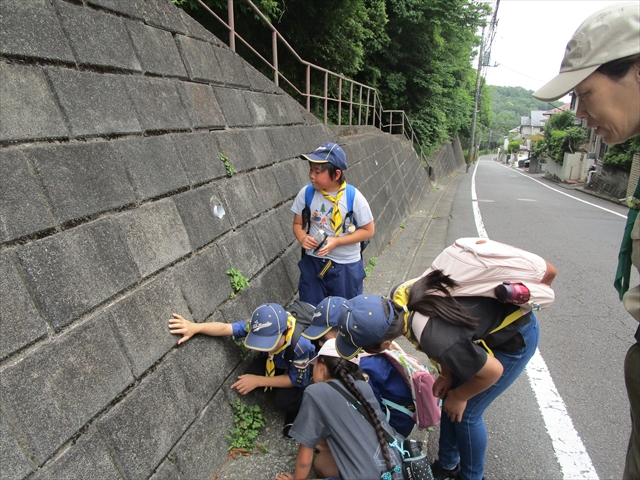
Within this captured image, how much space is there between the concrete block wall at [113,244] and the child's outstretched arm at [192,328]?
51 mm

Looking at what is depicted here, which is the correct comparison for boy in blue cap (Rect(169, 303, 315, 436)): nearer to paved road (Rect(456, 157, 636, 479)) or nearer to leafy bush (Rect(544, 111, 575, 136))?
paved road (Rect(456, 157, 636, 479))

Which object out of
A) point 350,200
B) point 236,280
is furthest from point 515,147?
point 236,280

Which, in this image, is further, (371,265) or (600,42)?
(371,265)

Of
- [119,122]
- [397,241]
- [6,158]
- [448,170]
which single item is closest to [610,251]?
[397,241]

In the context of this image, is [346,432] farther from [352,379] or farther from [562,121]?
[562,121]

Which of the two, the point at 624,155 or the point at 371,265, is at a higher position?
the point at 371,265

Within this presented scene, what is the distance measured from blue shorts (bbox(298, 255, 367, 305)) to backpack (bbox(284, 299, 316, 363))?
0.67 feet

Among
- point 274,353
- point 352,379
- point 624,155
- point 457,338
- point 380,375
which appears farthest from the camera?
point 624,155

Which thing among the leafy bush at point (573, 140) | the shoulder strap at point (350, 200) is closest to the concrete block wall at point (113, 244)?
the shoulder strap at point (350, 200)

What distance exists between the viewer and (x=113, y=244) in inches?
80.3

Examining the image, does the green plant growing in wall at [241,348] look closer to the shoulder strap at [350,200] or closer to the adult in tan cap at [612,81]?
the shoulder strap at [350,200]

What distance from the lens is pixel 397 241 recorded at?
26.0 feet

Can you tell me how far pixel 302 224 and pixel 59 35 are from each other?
6.56ft

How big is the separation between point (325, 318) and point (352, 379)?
0.50 meters
